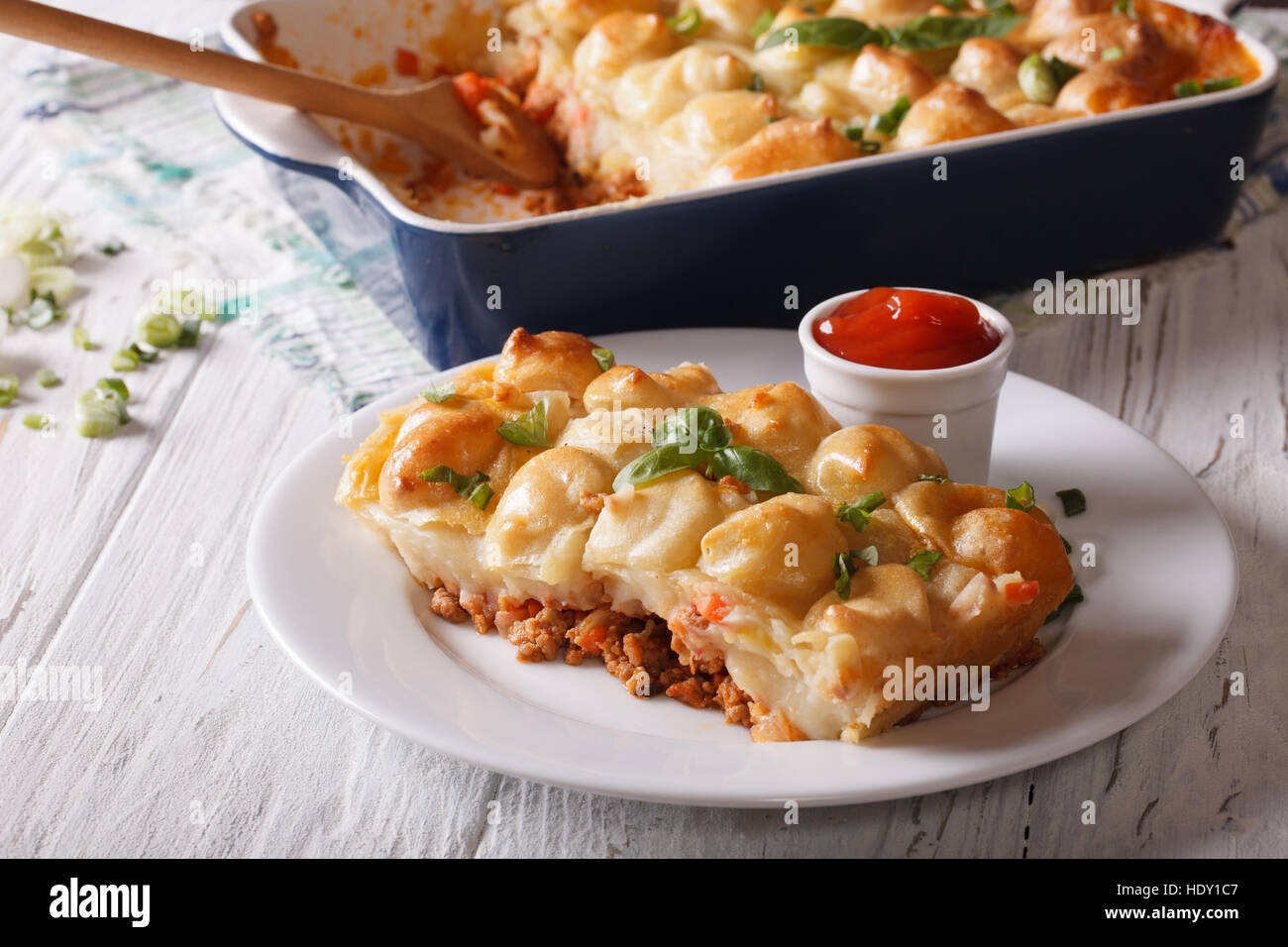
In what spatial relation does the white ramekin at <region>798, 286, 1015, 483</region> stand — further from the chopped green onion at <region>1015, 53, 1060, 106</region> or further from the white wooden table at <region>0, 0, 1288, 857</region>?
the chopped green onion at <region>1015, 53, 1060, 106</region>

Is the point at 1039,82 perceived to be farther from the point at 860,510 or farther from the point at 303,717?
the point at 303,717

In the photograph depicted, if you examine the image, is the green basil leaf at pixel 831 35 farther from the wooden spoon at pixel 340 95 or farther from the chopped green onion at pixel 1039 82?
the wooden spoon at pixel 340 95

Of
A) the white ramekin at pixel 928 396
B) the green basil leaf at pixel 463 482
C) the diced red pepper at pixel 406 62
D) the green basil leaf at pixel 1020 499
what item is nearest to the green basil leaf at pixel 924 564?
the green basil leaf at pixel 1020 499

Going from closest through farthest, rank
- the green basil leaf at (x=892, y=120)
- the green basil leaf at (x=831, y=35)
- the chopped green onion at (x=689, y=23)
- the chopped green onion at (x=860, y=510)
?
the chopped green onion at (x=860, y=510), the green basil leaf at (x=892, y=120), the green basil leaf at (x=831, y=35), the chopped green onion at (x=689, y=23)

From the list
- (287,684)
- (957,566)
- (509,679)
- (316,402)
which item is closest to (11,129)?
(316,402)

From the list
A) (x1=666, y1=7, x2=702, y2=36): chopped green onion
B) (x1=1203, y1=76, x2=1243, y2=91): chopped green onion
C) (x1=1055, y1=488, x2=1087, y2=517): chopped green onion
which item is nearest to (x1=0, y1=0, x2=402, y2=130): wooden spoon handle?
(x1=666, y1=7, x2=702, y2=36): chopped green onion

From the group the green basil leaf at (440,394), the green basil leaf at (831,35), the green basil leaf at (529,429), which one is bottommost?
the green basil leaf at (529,429)

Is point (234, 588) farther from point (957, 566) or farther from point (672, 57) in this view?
point (672, 57)
